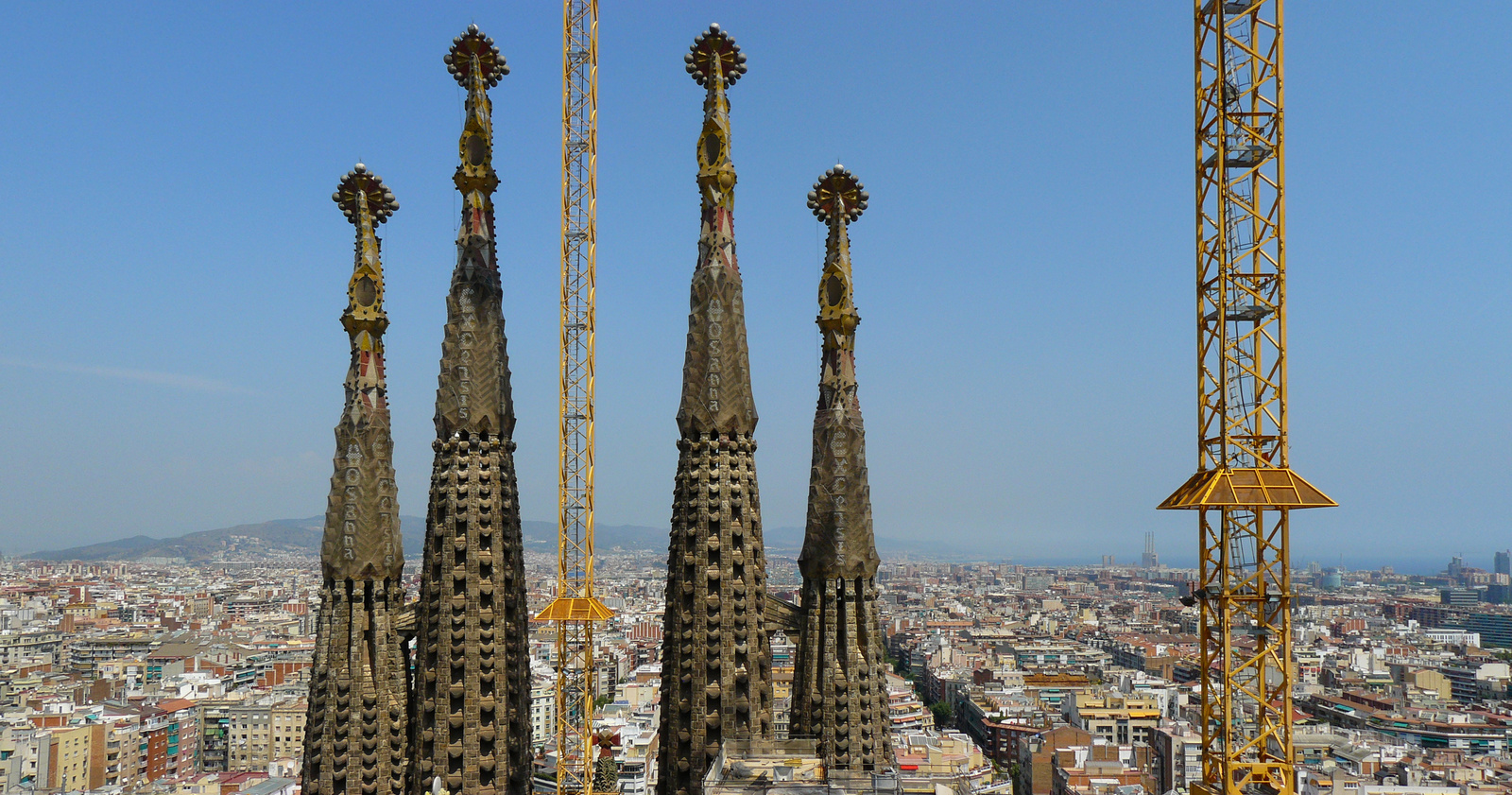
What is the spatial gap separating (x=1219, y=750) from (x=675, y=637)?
50.8 ft

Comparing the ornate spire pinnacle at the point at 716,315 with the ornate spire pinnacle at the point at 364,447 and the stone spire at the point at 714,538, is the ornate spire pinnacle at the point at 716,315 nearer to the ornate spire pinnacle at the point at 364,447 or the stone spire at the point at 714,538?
the stone spire at the point at 714,538

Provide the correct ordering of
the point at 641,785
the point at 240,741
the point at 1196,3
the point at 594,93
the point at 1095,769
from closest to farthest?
the point at 1196,3
the point at 594,93
the point at 641,785
the point at 1095,769
the point at 240,741

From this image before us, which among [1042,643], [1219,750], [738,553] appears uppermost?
[738,553]

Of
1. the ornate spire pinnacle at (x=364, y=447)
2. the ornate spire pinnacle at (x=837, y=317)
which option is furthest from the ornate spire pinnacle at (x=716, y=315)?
the ornate spire pinnacle at (x=364, y=447)

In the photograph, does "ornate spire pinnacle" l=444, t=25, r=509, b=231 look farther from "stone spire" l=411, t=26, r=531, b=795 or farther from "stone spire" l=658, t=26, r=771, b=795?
"stone spire" l=658, t=26, r=771, b=795

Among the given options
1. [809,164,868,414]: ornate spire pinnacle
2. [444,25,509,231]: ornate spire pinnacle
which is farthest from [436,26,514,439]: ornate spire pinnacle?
[809,164,868,414]: ornate spire pinnacle

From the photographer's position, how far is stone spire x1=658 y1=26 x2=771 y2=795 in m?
19.1

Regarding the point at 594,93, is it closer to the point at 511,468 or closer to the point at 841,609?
the point at 511,468

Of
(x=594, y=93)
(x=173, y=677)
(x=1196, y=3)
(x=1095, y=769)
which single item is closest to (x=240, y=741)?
(x=173, y=677)

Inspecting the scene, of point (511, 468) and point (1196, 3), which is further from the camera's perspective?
point (1196, 3)

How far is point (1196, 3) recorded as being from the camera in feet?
90.5

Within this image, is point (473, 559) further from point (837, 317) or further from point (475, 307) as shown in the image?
point (837, 317)

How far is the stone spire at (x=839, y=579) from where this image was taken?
19.2 m

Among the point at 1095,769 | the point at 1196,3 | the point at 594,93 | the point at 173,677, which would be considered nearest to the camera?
the point at 1196,3
